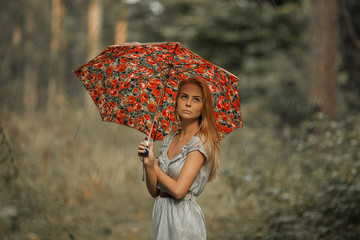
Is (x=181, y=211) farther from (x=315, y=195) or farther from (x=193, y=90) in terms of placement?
(x=315, y=195)

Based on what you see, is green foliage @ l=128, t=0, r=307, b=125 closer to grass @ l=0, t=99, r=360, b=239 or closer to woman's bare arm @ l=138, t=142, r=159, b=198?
grass @ l=0, t=99, r=360, b=239

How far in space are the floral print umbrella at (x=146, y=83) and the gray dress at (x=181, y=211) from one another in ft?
1.22

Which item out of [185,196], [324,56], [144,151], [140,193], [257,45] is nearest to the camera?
[144,151]

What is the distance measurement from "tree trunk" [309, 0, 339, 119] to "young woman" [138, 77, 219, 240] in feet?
19.2

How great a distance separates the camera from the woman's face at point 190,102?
240cm

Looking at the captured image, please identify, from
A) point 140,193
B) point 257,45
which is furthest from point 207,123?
point 257,45

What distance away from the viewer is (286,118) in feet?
45.3

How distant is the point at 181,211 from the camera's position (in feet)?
7.63

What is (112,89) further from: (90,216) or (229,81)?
(90,216)

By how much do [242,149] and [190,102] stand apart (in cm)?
762

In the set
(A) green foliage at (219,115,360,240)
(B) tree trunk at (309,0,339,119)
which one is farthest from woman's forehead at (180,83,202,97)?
(B) tree trunk at (309,0,339,119)

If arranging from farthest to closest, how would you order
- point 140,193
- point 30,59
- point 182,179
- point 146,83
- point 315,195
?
1. point 30,59
2. point 140,193
3. point 315,195
4. point 146,83
5. point 182,179

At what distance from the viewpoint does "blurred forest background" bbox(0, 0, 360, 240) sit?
4645 millimetres

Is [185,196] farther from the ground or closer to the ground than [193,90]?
closer to the ground
